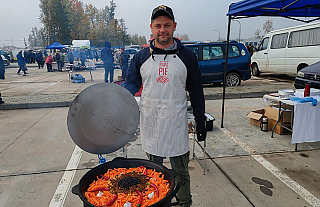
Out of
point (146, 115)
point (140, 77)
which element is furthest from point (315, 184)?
point (140, 77)

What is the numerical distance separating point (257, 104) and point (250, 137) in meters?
3.05

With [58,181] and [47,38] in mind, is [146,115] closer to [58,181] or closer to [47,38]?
[58,181]

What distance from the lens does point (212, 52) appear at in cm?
958

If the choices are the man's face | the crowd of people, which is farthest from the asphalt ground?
the crowd of people

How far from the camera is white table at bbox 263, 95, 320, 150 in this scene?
3726 mm

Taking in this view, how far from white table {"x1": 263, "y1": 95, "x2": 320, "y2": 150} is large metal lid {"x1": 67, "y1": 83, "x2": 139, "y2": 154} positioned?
10.3 ft

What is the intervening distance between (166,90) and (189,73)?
0.30m

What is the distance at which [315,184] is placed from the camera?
293cm

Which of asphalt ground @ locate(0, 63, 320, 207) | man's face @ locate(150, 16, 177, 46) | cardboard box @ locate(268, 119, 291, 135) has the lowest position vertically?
asphalt ground @ locate(0, 63, 320, 207)

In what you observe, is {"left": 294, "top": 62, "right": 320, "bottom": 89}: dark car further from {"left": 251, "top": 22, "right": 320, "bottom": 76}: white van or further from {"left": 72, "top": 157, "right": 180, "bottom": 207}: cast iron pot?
{"left": 72, "top": 157, "right": 180, "bottom": 207}: cast iron pot

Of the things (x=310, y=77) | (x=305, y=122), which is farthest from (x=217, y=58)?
(x=305, y=122)

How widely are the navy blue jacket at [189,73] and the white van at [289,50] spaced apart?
983 centimetres

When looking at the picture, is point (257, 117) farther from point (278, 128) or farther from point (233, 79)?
point (233, 79)

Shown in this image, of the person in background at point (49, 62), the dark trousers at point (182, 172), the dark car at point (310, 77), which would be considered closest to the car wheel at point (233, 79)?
the dark car at point (310, 77)
